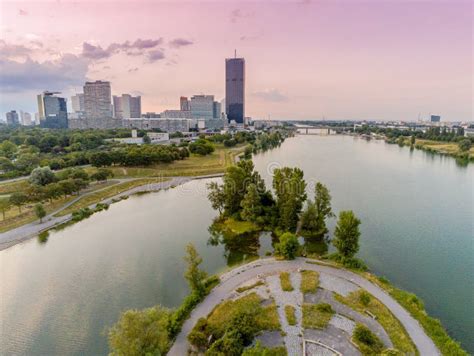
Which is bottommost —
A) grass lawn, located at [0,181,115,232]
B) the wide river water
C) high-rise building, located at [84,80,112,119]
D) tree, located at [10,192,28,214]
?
the wide river water

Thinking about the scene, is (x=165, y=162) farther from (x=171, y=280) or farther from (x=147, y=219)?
(x=171, y=280)

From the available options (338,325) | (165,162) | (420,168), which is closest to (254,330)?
(338,325)

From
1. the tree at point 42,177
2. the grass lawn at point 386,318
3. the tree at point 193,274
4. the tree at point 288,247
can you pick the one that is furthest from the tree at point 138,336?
the tree at point 42,177

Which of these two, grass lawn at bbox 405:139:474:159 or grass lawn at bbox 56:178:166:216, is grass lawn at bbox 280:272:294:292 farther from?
grass lawn at bbox 405:139:474:159

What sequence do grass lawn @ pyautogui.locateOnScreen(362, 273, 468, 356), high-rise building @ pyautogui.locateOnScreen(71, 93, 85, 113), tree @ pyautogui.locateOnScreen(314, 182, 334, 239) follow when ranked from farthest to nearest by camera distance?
high-rise building @ pyautogui.locateOnScreen(71, 93, 85, 113) → tree @ pyautogui.locateOnScreen(314, 182, 334, 239) → grass lawn @ pyautogui.locateOnScreen(362, 273, 468, 356)

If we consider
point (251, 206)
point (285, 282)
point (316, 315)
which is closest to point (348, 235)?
point (285, 282)

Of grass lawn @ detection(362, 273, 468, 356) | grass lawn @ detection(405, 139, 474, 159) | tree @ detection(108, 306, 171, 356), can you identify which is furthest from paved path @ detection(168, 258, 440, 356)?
grass lawn @ detection(405, 139, 474, 159)
